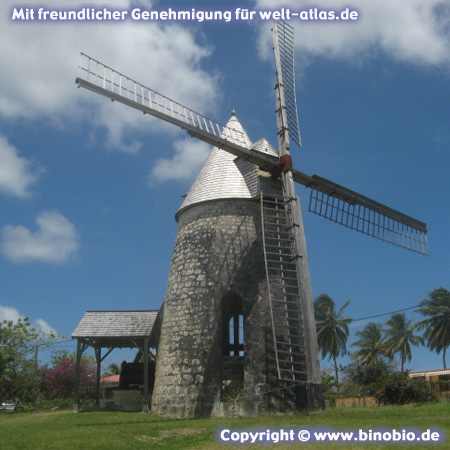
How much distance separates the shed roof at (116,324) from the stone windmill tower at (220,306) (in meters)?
4.53

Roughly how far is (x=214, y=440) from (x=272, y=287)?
319 inches

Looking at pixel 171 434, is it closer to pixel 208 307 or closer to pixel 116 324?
pixel 208 307

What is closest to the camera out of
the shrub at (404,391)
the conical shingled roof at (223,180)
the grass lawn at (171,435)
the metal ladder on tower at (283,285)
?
the grass lawn at (171,435)

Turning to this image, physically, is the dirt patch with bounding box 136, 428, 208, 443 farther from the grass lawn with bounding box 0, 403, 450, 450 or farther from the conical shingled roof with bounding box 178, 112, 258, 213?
the conical shingled roof with bounding box 178, 112, 258, 213

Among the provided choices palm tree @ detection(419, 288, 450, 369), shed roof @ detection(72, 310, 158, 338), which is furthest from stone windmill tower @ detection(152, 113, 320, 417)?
palm tree @ detection(419, 288, 450, 369)

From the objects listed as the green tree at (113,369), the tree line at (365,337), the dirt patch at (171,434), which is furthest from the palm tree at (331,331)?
the dirt patch at (171,434)

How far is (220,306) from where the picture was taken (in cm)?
2025

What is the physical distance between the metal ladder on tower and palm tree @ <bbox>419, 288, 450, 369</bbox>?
2962 cm

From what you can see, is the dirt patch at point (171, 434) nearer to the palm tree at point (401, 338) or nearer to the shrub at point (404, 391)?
the shrub at point (404, 391)

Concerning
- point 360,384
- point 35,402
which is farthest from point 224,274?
point 35,402

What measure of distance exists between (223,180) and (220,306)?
4819 millimetres

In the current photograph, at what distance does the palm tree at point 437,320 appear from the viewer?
46219 millimetres

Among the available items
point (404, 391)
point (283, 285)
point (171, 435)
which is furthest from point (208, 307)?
point (404, 391)

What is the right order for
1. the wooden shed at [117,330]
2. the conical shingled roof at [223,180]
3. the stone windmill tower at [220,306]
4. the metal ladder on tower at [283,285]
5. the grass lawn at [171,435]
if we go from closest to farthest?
1. the grass lawn at [171,435]
2. the metal ladder on tower at [283,285]
3. the stone windmill tower at [220,306]
4. the conical shingled roof at [223,180]
5. the wooden shed at [117,330]
